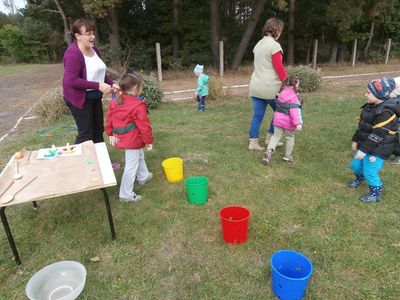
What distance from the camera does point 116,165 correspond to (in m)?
4.48

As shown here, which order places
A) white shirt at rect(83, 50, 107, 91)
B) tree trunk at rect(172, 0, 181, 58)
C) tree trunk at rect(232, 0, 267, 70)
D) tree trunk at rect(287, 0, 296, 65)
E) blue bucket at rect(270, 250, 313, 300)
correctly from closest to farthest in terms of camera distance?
blue bucket at rect(270, 250, 313, 300) < white shirt at rect(83, 50, 107, 91) < tree trunk at rect(232, 0, 267, 70) < tree trunk at rect(287, 0, 296, 65) < tree trunk at rect(172, 0, 181, 58)

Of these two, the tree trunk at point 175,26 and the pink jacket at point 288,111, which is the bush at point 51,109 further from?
the tree trunk at point 175,26

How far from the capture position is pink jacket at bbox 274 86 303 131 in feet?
13.1

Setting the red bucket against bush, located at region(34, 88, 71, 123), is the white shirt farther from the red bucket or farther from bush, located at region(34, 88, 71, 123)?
bush, located at region(34, 88, 71, 123)

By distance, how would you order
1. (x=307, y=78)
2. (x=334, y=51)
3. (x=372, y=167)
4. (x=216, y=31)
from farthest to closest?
(x=334, y=51) → (x=216, y=31) → (x=307, y=78) → (x=372, y=167)

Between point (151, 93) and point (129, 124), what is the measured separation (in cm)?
470

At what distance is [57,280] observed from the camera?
→ 2479mm

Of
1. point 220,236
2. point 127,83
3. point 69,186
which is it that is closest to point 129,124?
point 127,83

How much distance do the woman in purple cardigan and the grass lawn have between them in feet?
2.93

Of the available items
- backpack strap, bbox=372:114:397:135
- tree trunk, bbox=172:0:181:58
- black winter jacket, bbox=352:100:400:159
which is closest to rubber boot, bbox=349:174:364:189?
black winter jacket, bbox=352:100:400:159

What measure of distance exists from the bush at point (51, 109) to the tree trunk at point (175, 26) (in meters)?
10.9

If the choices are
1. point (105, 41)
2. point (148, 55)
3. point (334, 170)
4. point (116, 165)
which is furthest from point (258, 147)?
point (105, 41)

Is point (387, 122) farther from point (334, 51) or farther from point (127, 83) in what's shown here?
point (334, 51)

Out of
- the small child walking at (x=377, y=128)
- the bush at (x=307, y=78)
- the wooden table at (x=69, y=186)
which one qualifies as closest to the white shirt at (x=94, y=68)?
the wooden table at (x=69, y=186)
